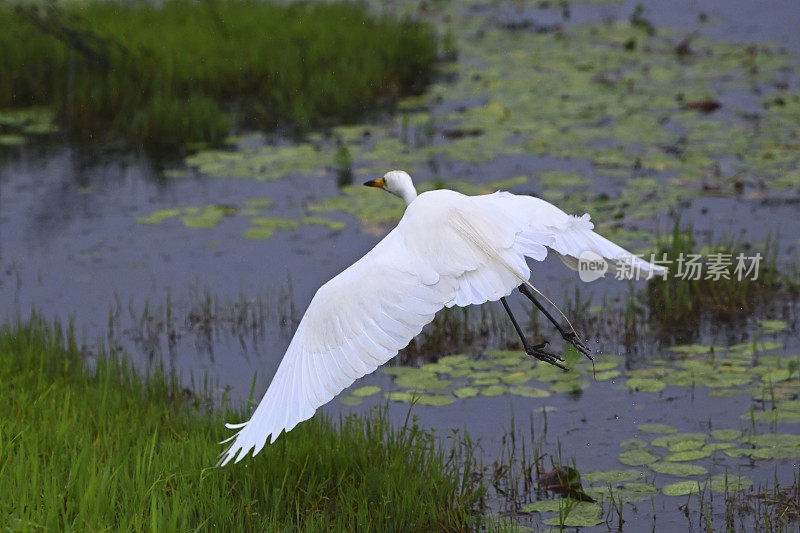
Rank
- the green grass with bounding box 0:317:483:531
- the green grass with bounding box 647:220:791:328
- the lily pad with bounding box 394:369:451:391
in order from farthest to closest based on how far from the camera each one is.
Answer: the green grass with bounding box 647:220:791:328
the lily pad with bounding box 394:369:451:391
the green grass with bounding box 0:317:483:531

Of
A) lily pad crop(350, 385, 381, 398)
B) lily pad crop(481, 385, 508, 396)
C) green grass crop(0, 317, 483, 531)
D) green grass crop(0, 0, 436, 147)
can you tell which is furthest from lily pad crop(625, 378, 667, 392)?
green grass crop(0, 0, 436, 147)

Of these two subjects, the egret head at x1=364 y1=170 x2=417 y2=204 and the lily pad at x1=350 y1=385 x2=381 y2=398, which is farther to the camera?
the lily pad at x1=350 y1=385 x2=381 y2=398

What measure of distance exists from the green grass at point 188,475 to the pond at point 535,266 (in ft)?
1.57

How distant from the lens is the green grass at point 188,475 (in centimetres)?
374

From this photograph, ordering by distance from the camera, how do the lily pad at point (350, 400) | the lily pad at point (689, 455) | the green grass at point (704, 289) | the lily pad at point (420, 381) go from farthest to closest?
the green grass at point (704, 289) < the lily pad at point (420, 381) < the lily pad at point (350, 400) < the lily pad at point (689, 455)

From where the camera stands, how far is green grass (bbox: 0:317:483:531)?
3736 mm

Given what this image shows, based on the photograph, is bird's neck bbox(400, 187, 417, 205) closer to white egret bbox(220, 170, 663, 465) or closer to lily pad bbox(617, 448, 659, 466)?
white egret bbox(220, 170, 663, 465)

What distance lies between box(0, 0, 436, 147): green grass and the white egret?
638 cm

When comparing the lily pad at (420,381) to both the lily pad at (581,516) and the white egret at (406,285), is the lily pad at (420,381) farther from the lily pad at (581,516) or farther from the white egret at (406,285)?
the white egret at (406,285)

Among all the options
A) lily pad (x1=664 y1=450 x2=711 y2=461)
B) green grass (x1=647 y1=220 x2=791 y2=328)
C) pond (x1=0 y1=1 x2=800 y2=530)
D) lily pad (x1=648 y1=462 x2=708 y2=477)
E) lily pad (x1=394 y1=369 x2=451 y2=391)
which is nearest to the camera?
lily pad (x1=648 y1=462 x2=708 y2=477)

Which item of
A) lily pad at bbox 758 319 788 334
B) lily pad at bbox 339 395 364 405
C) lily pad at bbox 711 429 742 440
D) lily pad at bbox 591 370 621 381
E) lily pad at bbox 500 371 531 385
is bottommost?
lily pad at bbox 339 395 364 405

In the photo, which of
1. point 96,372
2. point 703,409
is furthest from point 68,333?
point 703,409

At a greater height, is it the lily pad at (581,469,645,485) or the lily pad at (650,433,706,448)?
the lily pad at (650,433,706,448)

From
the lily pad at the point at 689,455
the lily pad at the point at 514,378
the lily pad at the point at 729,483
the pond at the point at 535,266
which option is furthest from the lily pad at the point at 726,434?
the lily pad at the point at 514,378
